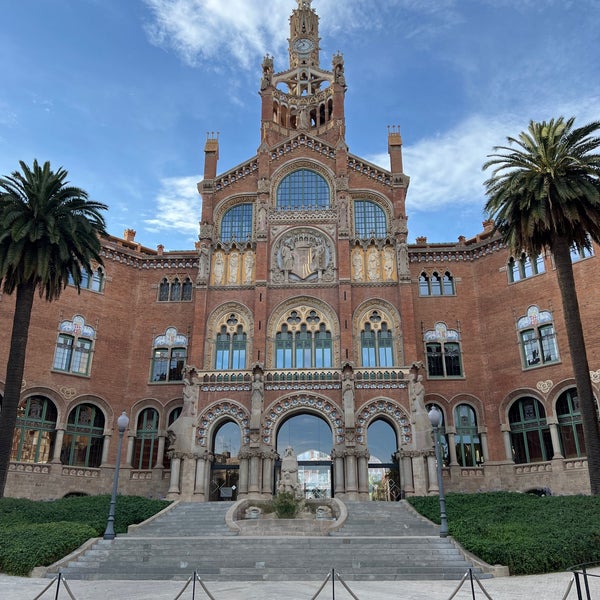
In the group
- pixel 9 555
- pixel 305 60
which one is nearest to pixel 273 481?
pixel 9 555

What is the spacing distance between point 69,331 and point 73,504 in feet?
46.2

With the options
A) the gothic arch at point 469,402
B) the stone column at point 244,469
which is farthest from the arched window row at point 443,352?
the stone column at point 244,469

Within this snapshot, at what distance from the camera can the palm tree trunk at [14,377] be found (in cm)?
2488

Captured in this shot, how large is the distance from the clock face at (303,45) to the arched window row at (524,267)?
27.0 meters

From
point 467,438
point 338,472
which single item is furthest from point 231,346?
point 467,438

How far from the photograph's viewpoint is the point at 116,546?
20.7 m

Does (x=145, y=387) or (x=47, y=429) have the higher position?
(x=145, y=387)

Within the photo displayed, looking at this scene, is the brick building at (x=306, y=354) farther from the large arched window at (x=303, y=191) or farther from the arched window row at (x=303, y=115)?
the arched window row at (x=303, y=115)

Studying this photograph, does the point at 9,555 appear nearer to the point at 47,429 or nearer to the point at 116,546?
the point at 116,546

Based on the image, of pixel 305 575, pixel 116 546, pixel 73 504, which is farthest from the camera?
pixel 73 504

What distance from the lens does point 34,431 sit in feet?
111

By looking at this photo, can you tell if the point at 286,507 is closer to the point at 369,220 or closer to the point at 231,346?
the point at 231,346

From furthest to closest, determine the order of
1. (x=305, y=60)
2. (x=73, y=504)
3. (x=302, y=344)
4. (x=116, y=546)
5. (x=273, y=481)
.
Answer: (x=305, y=60), (x=302, y=344), (x=273, y=481), (x=73, y=504), (x=116, y=546)

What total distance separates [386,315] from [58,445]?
20.8m
